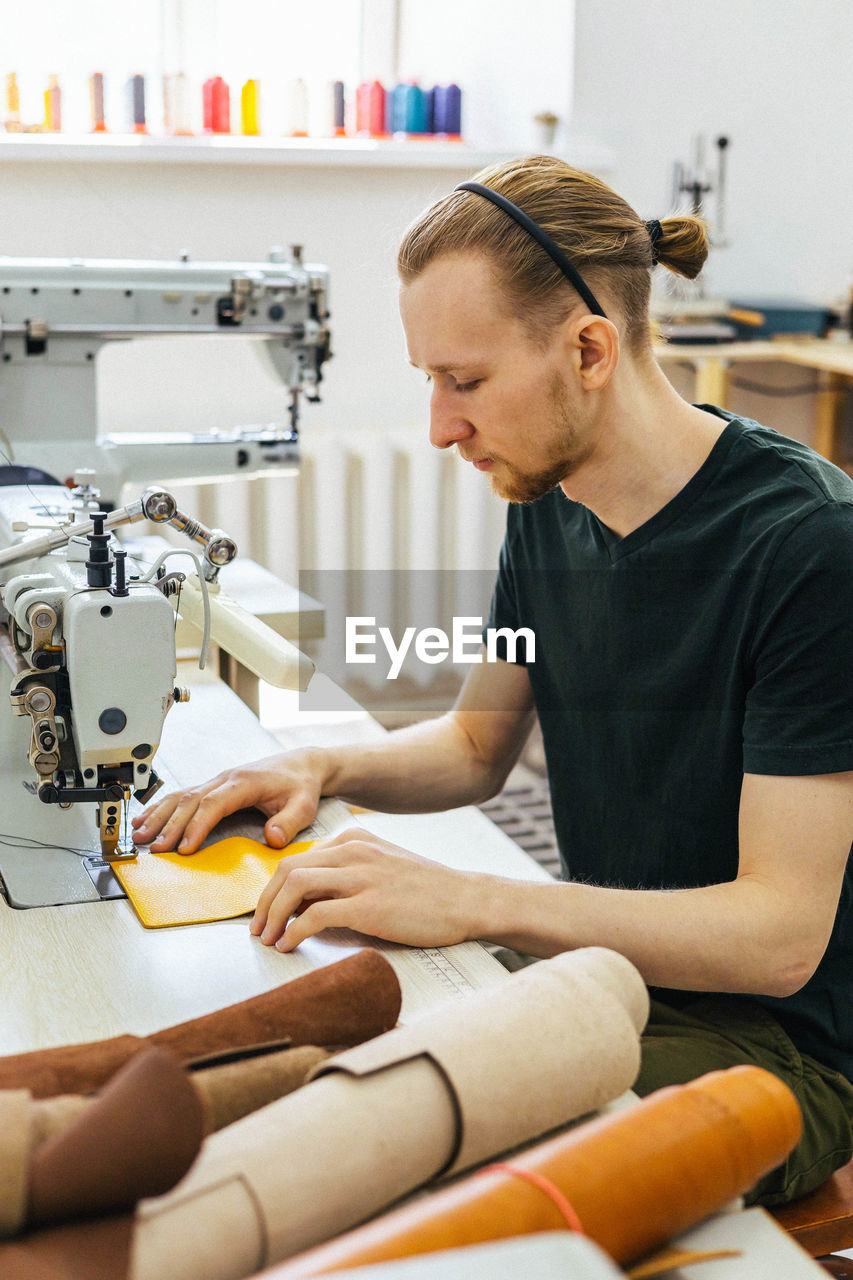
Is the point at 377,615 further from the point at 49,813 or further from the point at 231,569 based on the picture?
the point at 49,813

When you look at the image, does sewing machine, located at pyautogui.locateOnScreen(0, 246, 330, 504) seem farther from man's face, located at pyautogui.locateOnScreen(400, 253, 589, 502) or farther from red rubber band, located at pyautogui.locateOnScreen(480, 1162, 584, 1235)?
red rubber band, located at pyautogui.locateOnScreen(480, 1162, 584, 1235)

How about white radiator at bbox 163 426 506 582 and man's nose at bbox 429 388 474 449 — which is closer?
man's nose at bbox 429 388 474 449

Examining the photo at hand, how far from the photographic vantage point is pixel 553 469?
129 centimetres

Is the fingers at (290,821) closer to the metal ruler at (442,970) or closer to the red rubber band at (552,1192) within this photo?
the metal ruler at (442,970)

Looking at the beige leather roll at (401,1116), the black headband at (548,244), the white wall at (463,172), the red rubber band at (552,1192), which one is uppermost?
the white wall at (463,172)

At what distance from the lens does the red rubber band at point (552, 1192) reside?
0.56 meters

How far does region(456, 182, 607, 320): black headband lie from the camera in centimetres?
120

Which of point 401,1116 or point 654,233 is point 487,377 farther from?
point 401,1116

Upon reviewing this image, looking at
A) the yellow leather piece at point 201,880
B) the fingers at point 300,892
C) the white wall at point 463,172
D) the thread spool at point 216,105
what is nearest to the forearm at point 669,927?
the fingers at point 300,892

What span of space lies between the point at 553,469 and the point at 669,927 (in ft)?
1.49

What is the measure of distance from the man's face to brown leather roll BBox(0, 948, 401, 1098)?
1.82 ft

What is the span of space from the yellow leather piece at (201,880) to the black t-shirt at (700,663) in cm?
36

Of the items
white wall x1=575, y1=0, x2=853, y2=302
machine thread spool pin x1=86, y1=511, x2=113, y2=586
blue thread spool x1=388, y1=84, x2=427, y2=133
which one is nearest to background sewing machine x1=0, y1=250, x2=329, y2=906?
machine thread spool pin x1=86, y1=511, x2=113, y2=586

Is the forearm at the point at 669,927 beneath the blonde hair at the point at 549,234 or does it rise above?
beneath
